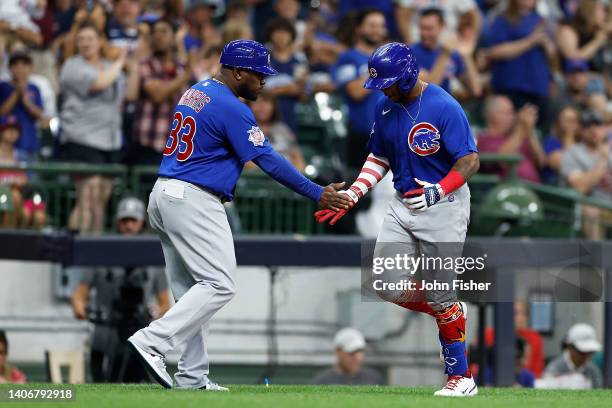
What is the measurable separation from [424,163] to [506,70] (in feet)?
24.0

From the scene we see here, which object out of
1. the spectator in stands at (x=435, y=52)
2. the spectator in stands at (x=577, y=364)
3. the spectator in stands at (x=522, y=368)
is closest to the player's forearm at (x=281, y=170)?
the spectator in stands at (x=522, y=368)

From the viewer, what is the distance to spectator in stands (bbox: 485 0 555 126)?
15.5m

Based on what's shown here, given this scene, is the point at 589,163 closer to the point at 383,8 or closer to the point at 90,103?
the point at 383,8

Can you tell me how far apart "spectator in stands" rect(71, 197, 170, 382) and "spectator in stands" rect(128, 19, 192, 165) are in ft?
3.06

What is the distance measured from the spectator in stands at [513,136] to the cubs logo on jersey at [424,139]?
605cm

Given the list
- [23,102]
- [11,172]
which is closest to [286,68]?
[23,102]

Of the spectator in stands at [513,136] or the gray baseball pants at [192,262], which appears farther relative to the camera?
the spectator in stands at [513,136]

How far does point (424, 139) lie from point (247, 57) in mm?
1187

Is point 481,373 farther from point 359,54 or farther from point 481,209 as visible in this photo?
point 359,54

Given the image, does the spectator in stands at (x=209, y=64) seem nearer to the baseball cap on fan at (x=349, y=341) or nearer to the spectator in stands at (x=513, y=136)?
the spectator in stands at (x=513, y=136)

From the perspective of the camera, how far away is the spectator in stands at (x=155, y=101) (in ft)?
42.6

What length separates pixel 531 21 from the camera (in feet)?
51.6

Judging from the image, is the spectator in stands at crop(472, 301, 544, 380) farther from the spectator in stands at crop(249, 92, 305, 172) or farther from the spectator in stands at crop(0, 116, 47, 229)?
the spectator in stands at crop(0, 116, 47, 229)

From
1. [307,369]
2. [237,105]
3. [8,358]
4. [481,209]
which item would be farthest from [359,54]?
[237,105]
